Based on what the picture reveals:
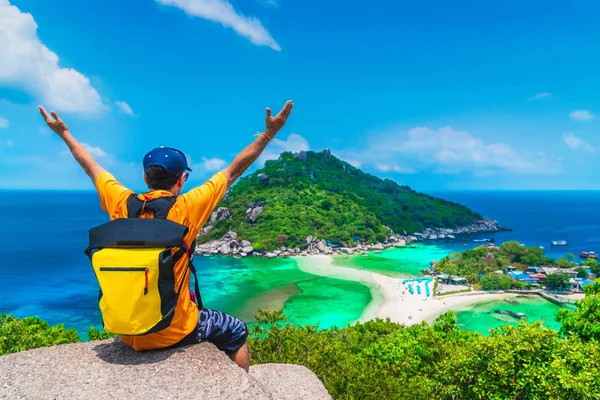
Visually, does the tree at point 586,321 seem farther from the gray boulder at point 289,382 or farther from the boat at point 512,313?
the boat at point 512,313

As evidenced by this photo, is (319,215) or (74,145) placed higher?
(319,215)

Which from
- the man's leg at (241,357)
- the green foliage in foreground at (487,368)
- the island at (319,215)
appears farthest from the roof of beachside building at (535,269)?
the man's leg at (241,357)

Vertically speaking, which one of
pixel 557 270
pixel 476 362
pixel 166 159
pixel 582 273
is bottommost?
pixel 582 273

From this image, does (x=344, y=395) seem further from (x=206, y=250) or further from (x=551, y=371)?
(x=206, y=250)

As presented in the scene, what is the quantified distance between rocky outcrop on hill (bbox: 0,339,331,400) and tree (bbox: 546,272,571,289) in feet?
161

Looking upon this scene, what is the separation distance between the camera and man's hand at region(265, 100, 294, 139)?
2820 millimetres

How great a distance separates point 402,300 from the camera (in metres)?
37.4

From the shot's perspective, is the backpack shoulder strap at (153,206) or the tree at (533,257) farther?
the tree at (533,257)

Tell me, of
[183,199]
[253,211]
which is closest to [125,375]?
[183,199]

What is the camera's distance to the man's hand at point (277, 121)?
282cm

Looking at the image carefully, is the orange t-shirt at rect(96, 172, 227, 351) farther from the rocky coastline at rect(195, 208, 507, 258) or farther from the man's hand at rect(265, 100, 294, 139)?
the rocky coastline at rect(195, 208, 507, 258)

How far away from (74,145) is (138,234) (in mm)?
1572

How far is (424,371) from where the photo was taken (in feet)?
40.8

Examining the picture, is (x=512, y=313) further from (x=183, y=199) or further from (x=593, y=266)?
(x=183, y=199)
